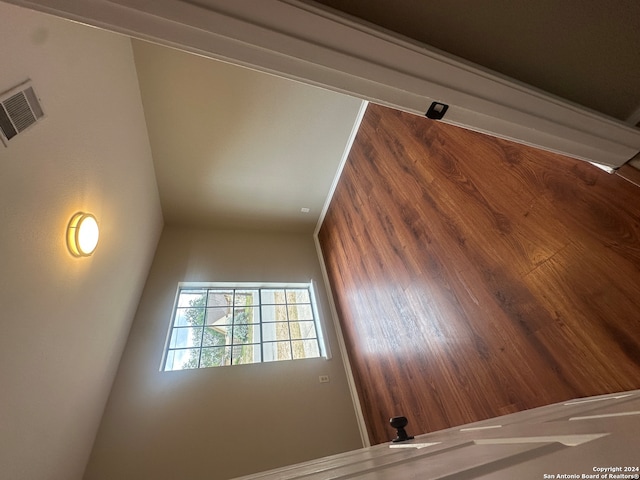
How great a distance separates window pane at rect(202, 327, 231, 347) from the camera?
2.79 m

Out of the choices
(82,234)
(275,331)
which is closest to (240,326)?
(275,331)

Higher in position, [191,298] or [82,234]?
[191,298]

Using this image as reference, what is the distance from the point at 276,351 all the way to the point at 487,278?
90.2 inches

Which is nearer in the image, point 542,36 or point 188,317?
point 542,36

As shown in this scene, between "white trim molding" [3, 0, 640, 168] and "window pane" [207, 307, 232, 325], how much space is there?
2908 millimetres

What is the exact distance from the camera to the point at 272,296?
3.37m

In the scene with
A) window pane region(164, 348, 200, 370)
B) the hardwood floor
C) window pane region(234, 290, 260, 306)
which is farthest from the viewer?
window pane region(234, 290, 260, 306)

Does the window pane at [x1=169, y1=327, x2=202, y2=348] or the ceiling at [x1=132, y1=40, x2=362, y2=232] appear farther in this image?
the window pane at [x1=169, y1=327, x2=202, y2=348]

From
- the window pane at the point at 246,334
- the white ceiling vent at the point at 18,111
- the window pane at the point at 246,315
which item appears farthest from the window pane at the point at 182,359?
the white ceiling vent at the point at 18,111

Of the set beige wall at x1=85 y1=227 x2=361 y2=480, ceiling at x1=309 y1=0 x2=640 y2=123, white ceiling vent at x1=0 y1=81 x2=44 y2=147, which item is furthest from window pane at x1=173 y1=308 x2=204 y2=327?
ceiling at x1=309 y1=0 x2=640 y2=123

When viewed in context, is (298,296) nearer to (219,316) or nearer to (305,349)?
(305,349)

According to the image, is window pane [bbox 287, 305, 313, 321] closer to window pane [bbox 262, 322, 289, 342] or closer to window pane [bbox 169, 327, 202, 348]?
window pane [bbox 262, 322, 289, 342]

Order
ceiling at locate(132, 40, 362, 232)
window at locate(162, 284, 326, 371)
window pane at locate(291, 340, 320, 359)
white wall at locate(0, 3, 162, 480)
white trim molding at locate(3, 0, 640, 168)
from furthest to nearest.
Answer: window pane at locate(291, 340, 320, 359) < window at locate(162, 284, 326, 371) < ceiling at locate(132, 40, 362, 232) < white wall at locate(0, 3, 162, 480) < white trim molding at locate(3, 0, 640, 168)

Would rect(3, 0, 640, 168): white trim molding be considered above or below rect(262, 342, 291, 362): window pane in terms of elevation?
below
